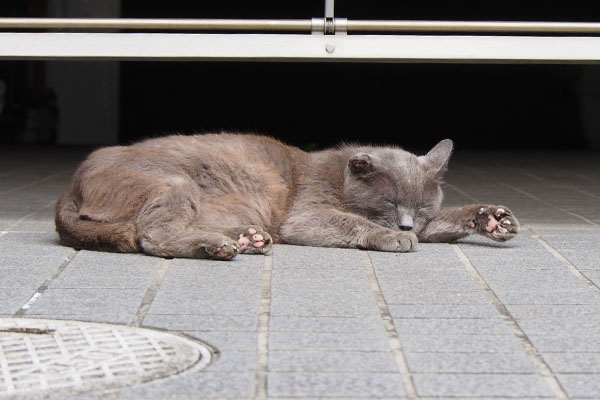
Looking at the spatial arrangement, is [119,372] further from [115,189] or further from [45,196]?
[45,196]

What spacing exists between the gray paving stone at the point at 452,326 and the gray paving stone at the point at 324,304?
0.59ft

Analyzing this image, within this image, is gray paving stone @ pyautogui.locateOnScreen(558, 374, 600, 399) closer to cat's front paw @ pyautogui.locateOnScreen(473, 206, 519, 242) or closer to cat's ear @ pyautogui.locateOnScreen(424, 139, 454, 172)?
cat's front paw @ pyautogui.locateOnScreen(473, 206, 519, 242)

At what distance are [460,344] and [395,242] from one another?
5.51ft

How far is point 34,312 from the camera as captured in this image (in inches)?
132

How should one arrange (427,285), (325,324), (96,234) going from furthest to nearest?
(96,234)
(427,285)
(325,324)

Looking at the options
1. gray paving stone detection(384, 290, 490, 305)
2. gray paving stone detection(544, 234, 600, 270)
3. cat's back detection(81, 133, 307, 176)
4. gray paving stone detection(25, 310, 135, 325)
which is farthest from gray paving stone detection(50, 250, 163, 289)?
gray paving stone detection(544, 234, 600, 270)

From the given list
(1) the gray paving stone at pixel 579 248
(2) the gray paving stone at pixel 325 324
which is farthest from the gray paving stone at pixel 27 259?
(1) the gray paving stone at pixel 579 248

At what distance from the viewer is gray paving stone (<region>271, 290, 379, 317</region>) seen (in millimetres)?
3373

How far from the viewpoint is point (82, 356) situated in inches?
111

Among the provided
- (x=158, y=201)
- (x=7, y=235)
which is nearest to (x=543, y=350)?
(x=158, y=201)

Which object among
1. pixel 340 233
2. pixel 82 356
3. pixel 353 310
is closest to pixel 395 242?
pixel 340 233

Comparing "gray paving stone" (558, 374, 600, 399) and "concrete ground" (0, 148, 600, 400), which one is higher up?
"gray paving stone" (558, 374, 600, 399)

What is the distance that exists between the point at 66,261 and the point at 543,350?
2.26 meters

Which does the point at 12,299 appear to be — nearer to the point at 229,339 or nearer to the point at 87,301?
the point at 87,301
